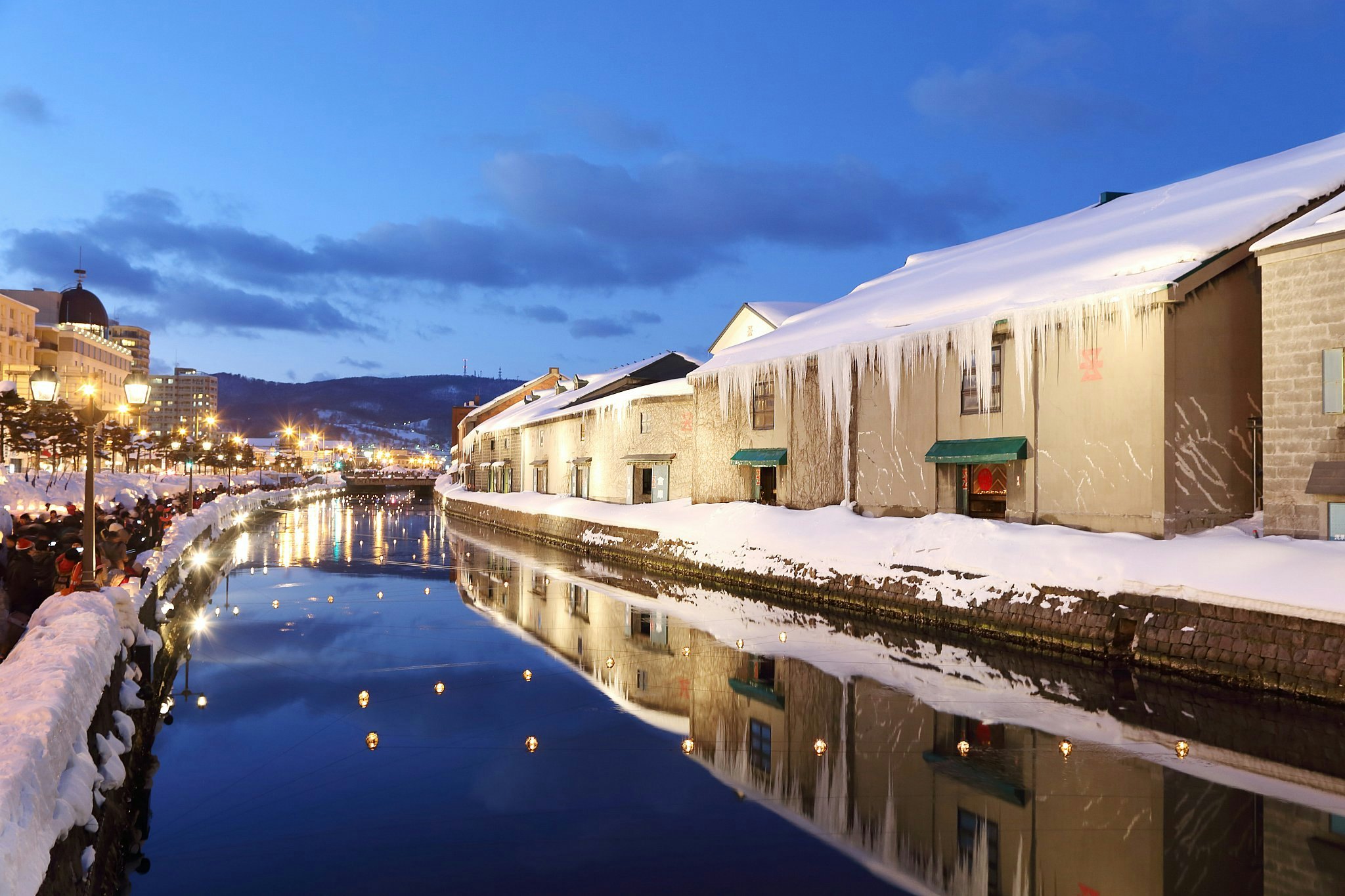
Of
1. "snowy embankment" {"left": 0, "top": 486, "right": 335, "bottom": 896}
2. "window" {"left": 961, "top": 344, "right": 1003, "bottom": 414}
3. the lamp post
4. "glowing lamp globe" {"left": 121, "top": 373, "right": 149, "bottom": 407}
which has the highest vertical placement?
"window" {"left": 961, "top": 344, "right": 1003, "bottom": 414}

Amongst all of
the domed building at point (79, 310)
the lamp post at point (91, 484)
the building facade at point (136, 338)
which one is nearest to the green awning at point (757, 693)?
the lamp post at point (91, 484)

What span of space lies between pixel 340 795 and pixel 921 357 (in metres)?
17.9

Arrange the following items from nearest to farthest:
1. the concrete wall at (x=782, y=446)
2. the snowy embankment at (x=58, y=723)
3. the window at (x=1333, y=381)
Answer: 1. the snowy embankment at (x=58, y=723)
2. the window at (x=1333, y=381)
3. the concrete wall at (x=782, y=446)

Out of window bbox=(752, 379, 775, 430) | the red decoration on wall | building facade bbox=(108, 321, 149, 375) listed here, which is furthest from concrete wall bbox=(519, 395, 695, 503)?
building facade bbox=(108, 321, 149, 375)

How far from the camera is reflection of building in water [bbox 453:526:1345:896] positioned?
7.35 metres

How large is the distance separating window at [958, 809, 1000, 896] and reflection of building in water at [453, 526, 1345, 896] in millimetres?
16

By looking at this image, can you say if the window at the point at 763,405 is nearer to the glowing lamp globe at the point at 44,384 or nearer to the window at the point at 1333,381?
the window at the point at 1333,381

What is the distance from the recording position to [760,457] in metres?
28.7

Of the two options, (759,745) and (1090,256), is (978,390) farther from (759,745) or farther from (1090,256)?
(759,745)

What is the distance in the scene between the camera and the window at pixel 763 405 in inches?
1143

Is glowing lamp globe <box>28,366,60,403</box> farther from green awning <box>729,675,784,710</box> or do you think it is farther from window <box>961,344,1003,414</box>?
window <box>961,344,1003,414</box>

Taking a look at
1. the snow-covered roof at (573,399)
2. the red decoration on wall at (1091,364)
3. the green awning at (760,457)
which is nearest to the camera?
the red decoration on wall at (1091,364)

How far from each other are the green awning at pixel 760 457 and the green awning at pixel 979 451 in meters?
6.24

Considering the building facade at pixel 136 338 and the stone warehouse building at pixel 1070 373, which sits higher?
the building facade at pixel 136 338
